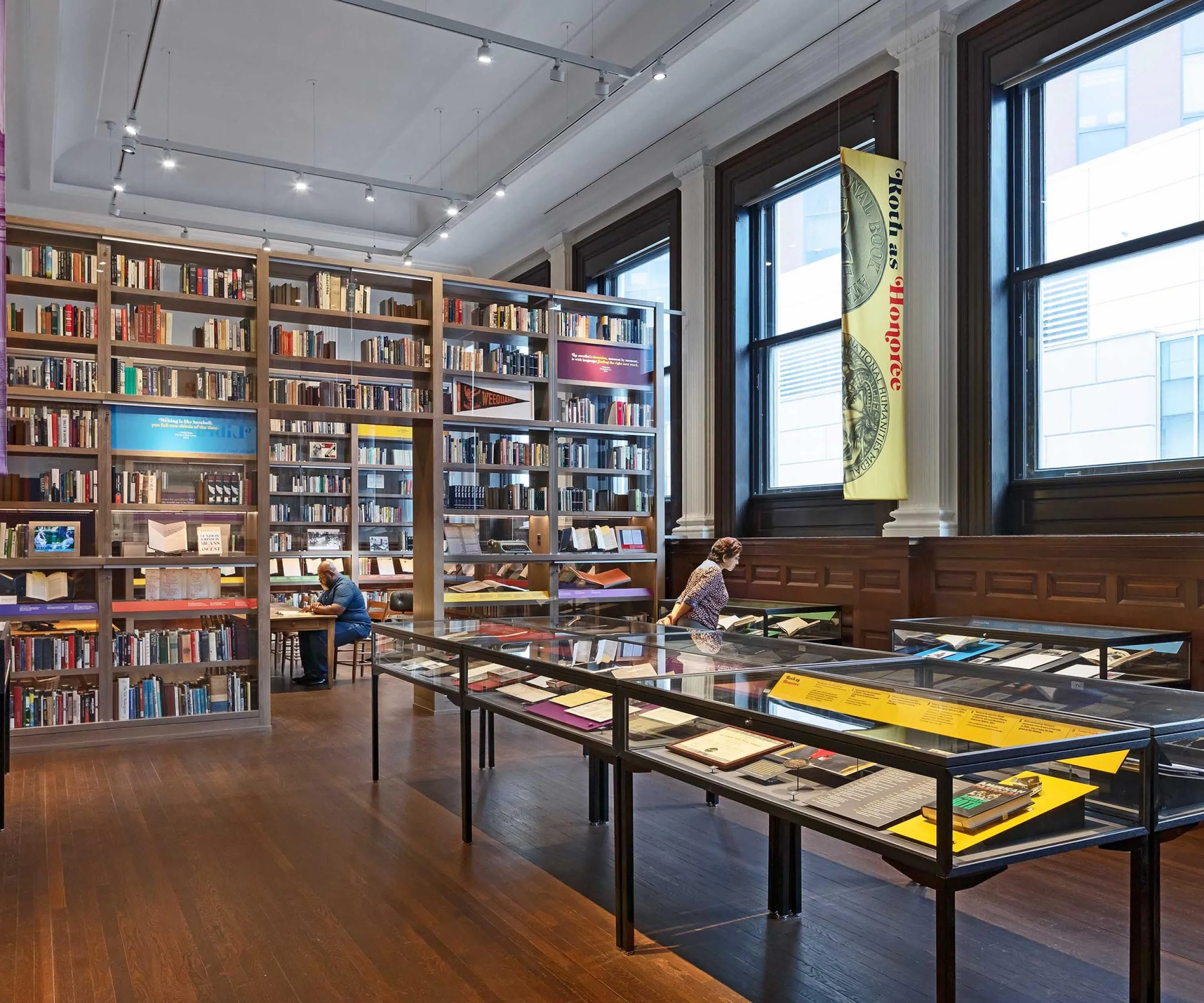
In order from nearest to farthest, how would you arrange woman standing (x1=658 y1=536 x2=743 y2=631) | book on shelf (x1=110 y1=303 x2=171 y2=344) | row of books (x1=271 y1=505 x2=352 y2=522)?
woman standing (x1=658 y1=536 x2=743 y2=631), book on shelf (x1=110 y1=303 x2=171 y2=344), row of books (x1=271 y1=505 x2=352 y2=522)

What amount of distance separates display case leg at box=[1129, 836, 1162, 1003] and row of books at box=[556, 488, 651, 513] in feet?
21.7

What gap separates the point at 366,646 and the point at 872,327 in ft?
25.3

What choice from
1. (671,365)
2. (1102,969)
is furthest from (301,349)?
(1102,969)

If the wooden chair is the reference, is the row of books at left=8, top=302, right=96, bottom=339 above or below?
above

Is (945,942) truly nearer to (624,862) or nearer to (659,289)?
(624,862)

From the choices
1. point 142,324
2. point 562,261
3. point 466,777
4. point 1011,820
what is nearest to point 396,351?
point 142,324

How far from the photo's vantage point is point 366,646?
12.2 meters

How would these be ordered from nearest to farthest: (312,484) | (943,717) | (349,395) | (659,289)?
1. (943,717)
2. (349,395)
3. (659,289)
4. (312,484)

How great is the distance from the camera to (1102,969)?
3.21 m

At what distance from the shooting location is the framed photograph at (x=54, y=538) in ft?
Result: 22.1

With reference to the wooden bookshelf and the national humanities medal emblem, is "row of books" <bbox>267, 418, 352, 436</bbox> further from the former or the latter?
the national humanities medal emblem

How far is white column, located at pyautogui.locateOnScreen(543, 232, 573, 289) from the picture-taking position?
11.9 meters

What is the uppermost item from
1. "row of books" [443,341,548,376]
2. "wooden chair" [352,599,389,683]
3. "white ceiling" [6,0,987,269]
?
"white ceiling" [6,0,987,269]

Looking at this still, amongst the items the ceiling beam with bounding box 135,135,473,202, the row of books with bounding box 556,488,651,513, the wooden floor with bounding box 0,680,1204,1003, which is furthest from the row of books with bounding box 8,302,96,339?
the row of books with bounding box 556,488,651,513
